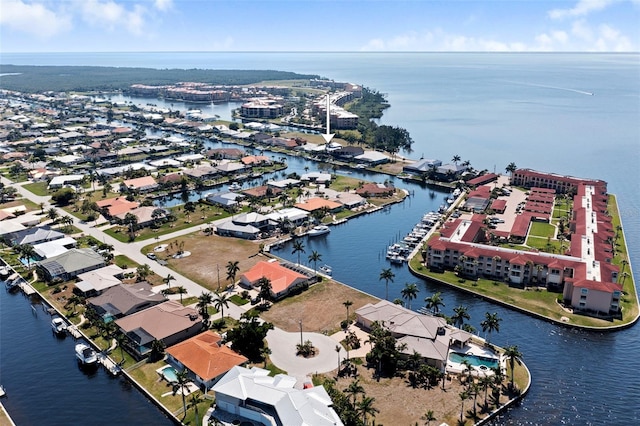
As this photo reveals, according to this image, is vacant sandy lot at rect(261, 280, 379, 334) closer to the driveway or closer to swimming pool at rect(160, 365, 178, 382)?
the driveway

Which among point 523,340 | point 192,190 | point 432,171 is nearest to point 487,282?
point 523,340

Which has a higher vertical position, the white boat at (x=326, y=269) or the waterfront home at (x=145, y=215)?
the waterfront home at (x=145, y=215)

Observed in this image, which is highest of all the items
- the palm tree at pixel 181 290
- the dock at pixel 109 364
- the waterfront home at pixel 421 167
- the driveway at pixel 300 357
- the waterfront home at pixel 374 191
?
the waterfront home at pixel 421 167

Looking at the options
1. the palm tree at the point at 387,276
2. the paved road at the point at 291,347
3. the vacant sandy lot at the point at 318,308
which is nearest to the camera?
the paved road at the point at 291,347

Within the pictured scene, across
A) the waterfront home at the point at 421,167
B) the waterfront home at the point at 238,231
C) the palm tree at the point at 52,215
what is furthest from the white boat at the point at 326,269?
the waterfront home at the point at 421,167

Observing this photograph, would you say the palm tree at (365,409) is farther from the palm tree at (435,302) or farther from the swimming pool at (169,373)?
the swimming pool at (169,373)

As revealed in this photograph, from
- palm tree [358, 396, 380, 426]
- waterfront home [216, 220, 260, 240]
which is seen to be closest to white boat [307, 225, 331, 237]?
waterfront home [216, 220, 260, 240]

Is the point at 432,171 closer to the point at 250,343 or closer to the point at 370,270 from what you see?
the point at 370,270
